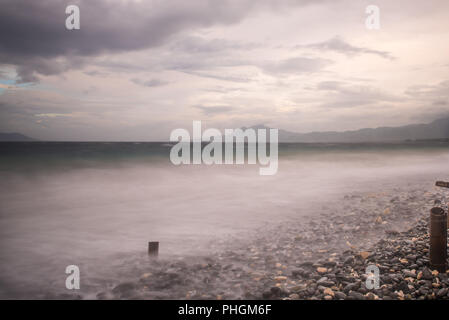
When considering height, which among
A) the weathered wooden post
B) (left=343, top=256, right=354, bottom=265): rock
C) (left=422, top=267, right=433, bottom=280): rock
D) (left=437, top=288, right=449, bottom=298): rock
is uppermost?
the weathered wooden post

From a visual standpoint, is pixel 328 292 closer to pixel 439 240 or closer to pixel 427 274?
pixel 427 274

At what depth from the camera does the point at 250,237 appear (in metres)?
8.25

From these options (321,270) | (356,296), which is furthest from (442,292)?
(321,270)

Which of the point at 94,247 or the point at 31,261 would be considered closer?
the point at 31,261

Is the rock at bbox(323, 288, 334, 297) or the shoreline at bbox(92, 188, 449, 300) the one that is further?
the shoreline at bbox(92, 188, 449, 300)

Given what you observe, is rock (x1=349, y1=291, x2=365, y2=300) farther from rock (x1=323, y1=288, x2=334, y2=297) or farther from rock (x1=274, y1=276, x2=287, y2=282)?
rock (x1=274, y1=276, x2=287, y2=282)

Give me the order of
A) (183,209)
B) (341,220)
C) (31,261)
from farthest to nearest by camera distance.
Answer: (183,209) → (341,220) → (31,261)

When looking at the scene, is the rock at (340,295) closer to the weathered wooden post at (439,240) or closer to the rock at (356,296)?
the rock at (356,296)

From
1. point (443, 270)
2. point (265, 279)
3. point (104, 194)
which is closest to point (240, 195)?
point (104, 194)

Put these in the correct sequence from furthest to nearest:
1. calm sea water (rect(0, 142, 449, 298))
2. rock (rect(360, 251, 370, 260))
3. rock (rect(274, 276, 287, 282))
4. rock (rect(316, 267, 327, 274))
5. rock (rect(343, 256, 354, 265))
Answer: calm sea water (rect(0, 142, 449, 298))
rock (rect(360, 251, 370, 260))
rock (rect(343, 256, 354, 265))
rock (rect(316, 267, 327, 274))
rock (rect(274, 276, 287, 282))

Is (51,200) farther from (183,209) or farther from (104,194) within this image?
(183,209)

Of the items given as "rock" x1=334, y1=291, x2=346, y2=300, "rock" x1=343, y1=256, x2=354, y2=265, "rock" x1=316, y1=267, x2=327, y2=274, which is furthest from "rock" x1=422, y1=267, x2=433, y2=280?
"rock" x1=316, y1=267, x2=327, y2=274

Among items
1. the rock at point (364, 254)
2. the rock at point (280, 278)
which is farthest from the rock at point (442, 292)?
the rock at point (280, 278)
